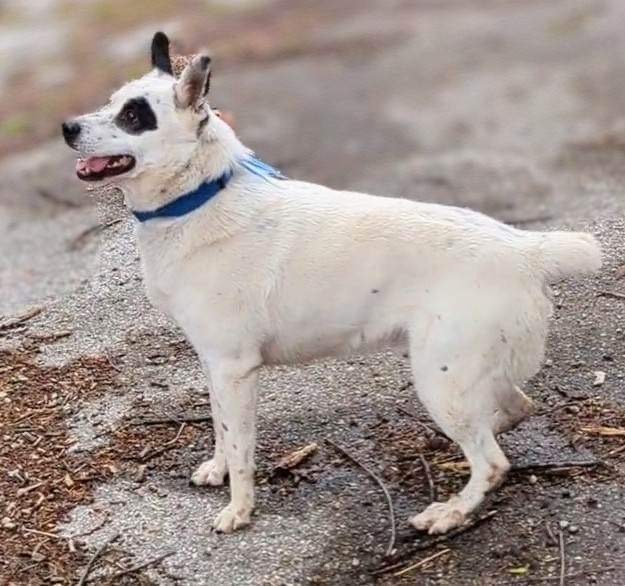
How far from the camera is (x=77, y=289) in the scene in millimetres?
7531

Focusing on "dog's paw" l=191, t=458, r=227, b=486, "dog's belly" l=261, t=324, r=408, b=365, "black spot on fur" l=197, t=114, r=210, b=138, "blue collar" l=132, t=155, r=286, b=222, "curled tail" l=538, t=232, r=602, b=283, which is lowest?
"dog's paw" l=191, t=458, r=227, b=486

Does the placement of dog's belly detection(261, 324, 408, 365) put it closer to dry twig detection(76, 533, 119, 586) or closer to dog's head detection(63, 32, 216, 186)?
dog's head detection(63, 32, 216, 186)

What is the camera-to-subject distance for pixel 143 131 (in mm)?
4344

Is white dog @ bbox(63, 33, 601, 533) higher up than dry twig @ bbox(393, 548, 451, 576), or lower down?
higher up

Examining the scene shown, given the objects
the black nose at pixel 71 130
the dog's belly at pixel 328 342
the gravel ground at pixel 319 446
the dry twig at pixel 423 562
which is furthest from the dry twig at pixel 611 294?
the black nose at pixel 71 130

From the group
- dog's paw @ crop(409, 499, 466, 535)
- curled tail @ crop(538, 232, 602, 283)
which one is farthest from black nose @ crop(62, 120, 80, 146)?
dog's paw @ crop(409, 499, 466, 535)

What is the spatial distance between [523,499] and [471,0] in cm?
1714

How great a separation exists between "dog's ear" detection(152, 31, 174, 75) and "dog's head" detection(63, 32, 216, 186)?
0.22 m

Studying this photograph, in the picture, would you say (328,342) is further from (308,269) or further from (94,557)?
(94,557)

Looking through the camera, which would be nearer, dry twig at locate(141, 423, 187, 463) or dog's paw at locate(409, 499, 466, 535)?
dog's paw at locate(409, 499, 466, 535)

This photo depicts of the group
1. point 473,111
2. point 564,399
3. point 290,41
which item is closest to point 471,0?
point 290,41

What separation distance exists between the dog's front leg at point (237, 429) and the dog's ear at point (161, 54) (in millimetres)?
1210

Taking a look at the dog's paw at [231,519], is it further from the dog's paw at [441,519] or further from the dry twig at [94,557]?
the dog's paw at [441,519]

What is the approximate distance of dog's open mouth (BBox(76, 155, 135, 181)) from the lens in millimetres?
4363
